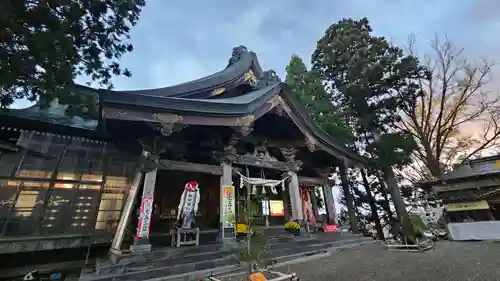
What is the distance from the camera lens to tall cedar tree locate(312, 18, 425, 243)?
48.3 feet

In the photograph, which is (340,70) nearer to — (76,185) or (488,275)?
(488,275)

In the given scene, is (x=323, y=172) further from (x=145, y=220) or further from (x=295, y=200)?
(x=145, y=220)

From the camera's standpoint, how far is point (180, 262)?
582cm

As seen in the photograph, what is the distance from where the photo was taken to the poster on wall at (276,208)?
38.3ft

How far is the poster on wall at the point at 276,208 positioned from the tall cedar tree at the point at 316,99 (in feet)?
22.3

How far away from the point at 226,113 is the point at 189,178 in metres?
3.97

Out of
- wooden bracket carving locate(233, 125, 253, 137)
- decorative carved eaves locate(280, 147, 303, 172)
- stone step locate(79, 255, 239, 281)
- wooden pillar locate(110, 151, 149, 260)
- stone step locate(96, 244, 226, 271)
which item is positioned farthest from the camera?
decorative carved eaves locate(280, 147, 303, 172)

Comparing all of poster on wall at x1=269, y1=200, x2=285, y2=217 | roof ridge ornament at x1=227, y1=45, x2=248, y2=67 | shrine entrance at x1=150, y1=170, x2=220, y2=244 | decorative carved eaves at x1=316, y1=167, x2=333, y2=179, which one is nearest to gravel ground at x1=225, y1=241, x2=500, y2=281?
shrine entrance at x1=150, y1=170, x2=220, y2=244

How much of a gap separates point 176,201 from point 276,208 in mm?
4845

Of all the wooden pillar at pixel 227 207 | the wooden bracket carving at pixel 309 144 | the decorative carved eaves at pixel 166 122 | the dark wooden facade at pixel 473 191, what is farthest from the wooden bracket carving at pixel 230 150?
the dark wooden facade at pixel 473 191

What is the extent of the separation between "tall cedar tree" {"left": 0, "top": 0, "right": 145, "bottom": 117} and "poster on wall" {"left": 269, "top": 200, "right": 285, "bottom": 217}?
27.5ft

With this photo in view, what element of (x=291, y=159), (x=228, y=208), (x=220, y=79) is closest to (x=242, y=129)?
(x=228, y=208)

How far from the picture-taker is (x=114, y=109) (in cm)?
602

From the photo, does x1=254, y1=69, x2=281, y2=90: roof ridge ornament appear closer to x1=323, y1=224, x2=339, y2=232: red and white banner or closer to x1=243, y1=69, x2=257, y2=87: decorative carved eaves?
x1=243, y1=69, x2=257, y2=87: decorative carved eaves
